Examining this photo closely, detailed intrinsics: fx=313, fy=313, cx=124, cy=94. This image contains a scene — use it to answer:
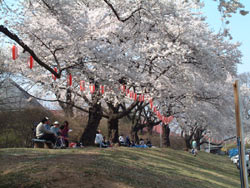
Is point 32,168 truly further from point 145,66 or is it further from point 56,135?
point 145,66

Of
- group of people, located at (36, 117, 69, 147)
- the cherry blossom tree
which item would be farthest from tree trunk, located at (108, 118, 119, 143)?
group of people, located at (36, 117, 69, 147)

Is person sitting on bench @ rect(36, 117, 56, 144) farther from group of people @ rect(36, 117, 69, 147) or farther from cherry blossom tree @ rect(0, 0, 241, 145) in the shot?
cherry blossom tree @ rect(0, 0, 241, 145)

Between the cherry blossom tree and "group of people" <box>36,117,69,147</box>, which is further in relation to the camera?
"group of people" <box>36,117,69,147</box>

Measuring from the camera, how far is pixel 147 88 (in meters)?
17.2

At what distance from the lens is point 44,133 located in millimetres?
12648

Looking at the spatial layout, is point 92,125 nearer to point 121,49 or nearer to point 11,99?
point 121,49

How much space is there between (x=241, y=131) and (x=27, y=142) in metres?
18.3

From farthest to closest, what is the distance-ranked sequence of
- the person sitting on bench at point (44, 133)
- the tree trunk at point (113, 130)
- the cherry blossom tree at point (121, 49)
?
the tree trunk at point (113, 130) < the person sitting on bench at point (44, 133) < the cherry blossom tree at point (121, 49)

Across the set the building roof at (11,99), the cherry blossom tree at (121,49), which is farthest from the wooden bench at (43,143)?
the building roof at (11,99)

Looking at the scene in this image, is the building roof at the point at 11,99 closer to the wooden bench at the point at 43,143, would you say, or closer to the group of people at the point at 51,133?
the group of people at the point at 51,133

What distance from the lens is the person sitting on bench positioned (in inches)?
484

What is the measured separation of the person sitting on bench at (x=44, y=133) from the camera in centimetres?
1229

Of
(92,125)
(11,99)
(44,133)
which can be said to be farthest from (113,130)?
(11,99)

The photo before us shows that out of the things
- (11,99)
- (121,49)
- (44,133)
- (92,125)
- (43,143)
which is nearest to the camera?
(44,133)
